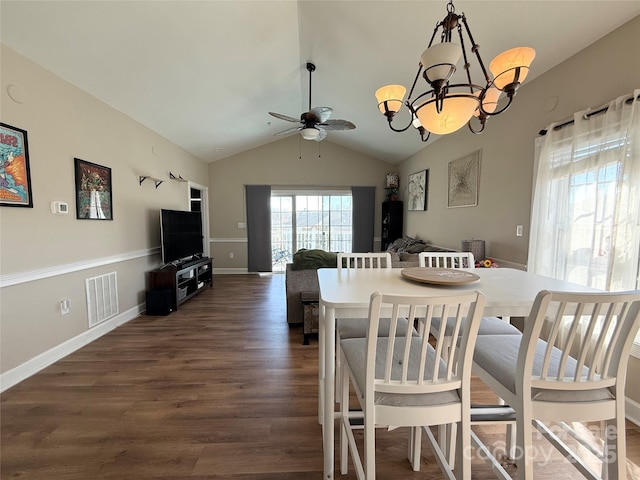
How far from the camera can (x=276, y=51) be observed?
3053 mm

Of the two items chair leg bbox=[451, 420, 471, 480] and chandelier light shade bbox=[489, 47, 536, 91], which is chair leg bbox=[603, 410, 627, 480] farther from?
chandelier light shade bbox=[489, 47, 536, 91]

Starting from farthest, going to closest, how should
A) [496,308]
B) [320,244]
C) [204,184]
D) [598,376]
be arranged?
[320,244], [204,184], [496,308], [598,376]

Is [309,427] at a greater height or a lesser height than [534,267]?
lesser

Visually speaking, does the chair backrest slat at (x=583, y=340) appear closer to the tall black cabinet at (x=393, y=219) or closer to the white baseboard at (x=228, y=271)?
the tall black cabinet at (x=393, y=219)

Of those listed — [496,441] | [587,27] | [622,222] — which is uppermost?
[587,27]

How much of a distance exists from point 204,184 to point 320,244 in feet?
9.82

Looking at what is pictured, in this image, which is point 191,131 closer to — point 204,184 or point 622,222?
point 204,184

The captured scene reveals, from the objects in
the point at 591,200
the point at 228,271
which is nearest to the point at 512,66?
the point at 591,200

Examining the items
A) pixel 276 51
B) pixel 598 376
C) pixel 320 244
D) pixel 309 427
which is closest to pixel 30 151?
pixel 276 51

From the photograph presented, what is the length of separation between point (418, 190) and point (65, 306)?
528cm

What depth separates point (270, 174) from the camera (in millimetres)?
6402

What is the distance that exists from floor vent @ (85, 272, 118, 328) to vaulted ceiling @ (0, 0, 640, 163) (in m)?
2.00

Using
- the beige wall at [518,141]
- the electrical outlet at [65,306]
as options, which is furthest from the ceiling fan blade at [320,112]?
the electrical outlet at [65,306]

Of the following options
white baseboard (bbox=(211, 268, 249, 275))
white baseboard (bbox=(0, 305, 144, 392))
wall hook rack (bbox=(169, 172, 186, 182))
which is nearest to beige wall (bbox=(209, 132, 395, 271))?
white baseboard (bbox=(211, 268, 249, 275))
